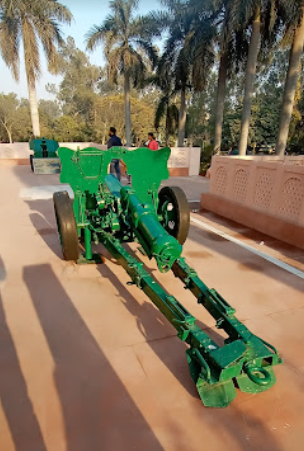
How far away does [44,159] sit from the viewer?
1224 centimetres

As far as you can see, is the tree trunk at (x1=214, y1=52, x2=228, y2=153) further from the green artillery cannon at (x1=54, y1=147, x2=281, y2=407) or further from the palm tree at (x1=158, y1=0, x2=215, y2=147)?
the green artillery cannon at (x1=54, y1=147, x2=281, y2=407)

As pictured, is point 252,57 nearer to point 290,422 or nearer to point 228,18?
point 228,18

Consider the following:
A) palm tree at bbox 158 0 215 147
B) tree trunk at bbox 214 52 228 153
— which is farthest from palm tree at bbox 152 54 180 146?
tree trunk at bbox 214 52 228 153

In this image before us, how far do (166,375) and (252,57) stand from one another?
12.9m

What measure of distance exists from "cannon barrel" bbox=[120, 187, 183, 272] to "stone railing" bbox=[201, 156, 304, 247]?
10.3 feet

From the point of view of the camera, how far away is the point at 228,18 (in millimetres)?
12414

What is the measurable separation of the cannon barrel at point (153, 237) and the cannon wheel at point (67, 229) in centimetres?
86

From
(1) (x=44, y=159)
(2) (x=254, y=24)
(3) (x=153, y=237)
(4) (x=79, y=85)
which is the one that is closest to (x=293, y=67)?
(2) (x=254, y=24)

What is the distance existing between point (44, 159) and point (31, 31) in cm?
923

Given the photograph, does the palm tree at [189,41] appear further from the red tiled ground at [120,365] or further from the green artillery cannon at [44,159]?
the red tiled ground at [120,365]

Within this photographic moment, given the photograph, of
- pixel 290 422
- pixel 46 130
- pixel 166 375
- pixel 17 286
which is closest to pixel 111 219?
pixel 17 286

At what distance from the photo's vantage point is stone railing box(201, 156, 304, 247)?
16.5 feet

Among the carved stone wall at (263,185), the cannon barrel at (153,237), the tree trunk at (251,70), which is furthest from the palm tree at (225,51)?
the cannon barrel at (153,237)

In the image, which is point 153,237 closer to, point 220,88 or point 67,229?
point 67,229
